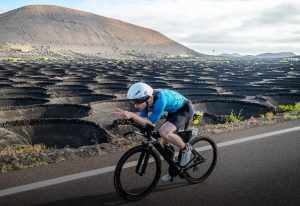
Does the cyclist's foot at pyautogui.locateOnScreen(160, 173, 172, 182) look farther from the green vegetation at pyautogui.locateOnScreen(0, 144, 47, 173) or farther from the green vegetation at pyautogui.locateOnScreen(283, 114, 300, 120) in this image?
the green vegetation at pyautogui.locateOnScreen(283, 114, 300, 120)

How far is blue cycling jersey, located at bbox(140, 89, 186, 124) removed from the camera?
17.5ft

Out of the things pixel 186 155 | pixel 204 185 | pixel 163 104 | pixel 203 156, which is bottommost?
pixel 204 185

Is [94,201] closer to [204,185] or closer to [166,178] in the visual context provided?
[166,178]

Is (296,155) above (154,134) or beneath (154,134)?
beneath

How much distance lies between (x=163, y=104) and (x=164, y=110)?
0.65 feet

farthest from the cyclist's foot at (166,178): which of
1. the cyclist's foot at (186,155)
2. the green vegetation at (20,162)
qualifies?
the green vegetation at (20,162)

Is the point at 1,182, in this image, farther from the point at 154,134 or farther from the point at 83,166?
the point at 154,134

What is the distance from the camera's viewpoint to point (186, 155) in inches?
234

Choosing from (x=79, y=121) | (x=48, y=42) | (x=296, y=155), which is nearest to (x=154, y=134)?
(x=296, y=155)

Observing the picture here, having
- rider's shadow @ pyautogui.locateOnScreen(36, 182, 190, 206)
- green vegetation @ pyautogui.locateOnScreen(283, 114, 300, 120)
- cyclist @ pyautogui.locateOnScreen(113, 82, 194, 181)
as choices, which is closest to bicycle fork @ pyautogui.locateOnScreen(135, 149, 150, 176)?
cyclist @ pyautogui.locateOnScreen(113, 82, 194, 181)

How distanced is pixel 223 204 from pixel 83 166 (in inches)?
96.1

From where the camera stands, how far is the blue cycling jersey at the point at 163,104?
5344mm

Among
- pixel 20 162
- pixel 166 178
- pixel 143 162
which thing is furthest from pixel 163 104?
pixel 20 162

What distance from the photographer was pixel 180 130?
5977 mm
